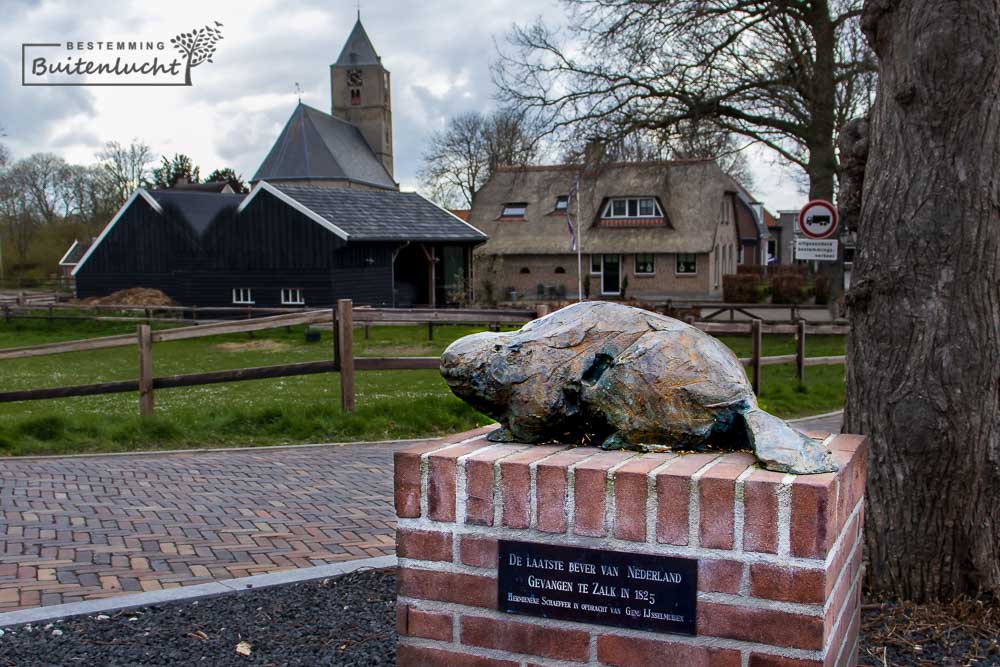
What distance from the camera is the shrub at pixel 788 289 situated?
3775 centimetres

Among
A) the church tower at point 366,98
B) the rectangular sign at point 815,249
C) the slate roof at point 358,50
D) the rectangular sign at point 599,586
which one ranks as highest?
the slate roof at point 358,50

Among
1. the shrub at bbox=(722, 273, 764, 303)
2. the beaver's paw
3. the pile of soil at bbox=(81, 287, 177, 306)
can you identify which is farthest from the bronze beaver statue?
the shrub at bbox=(722, 273, 764, 303)

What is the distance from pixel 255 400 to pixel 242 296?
20.6 m

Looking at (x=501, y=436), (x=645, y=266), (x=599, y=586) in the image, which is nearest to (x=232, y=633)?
(x=501, y=436)

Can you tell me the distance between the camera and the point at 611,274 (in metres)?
44.4

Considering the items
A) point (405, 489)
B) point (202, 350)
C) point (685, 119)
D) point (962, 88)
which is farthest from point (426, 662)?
point (202, 350)

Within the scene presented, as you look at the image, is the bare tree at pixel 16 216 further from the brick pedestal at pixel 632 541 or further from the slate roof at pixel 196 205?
the brick pedestal at pixel 632 541

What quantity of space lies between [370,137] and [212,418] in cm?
6479

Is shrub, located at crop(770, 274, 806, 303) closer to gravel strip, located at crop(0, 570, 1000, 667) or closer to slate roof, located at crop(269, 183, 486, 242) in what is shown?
slate roof, located at crop(269, 183, 486, 242)

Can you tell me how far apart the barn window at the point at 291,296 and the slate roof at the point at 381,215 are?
268 centimetres

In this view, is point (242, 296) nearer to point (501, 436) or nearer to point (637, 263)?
point (637, 263)

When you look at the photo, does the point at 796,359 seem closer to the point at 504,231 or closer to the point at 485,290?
the point at 485,290

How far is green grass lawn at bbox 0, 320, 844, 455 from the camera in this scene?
9.14 m

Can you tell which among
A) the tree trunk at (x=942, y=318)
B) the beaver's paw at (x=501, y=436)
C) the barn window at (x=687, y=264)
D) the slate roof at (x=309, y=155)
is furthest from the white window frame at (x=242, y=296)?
the beaver's paw at (x=501, y=436)
